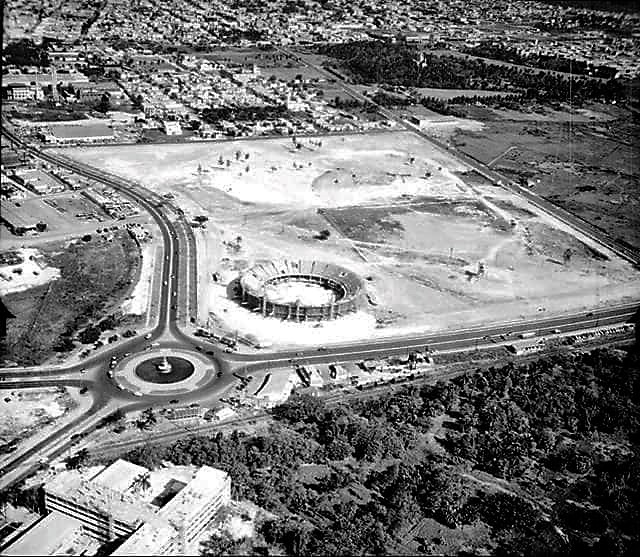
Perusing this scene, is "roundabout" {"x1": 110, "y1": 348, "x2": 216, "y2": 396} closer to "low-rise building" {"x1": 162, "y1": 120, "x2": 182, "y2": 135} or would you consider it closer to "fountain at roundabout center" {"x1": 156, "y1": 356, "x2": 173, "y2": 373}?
"fountain at roundabout center" {"x1": 156, "y1": 356, "x2": 173, "y2": 373}

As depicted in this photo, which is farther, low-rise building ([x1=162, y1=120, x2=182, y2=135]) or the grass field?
low-rise building ([x1=162, y1=120, x2=182, y2=135])

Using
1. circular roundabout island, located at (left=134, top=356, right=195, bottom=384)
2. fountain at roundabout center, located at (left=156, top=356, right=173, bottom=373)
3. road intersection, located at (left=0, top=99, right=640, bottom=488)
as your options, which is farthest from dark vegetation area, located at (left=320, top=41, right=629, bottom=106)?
fountain at roundabout center, located at (left=156, top=356, right=173, bottom=373)

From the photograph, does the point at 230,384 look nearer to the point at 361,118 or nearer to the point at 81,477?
the point at 81,477

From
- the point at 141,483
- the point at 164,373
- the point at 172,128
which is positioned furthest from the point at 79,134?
the point at 141,483

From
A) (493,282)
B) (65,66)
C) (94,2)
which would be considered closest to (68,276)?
(493,282)

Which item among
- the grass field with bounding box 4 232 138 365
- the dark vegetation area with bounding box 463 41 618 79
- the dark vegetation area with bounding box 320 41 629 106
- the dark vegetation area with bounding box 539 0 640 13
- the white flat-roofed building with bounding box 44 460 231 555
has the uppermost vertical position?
the dark vegetation area with bounding box 539 0 640 13
